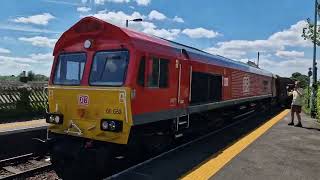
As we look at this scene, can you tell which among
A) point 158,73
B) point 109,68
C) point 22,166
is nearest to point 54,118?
point 109,68

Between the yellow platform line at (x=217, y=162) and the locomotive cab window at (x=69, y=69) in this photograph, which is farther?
the locomotive cab window at (x=69, y=69)

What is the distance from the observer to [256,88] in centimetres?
2152

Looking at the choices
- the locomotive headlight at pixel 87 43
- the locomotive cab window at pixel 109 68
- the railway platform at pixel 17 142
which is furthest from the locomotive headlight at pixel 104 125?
the railway platform at pixel 17 142

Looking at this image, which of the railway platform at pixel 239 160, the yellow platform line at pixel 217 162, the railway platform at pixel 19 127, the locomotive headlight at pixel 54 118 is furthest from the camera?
the railway platform at pixel 19 127

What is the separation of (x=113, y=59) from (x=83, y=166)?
219 centimetres

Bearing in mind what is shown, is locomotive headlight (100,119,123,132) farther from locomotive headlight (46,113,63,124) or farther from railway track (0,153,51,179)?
railway track (0,153,51,179)

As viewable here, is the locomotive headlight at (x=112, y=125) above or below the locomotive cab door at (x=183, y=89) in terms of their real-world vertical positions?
below

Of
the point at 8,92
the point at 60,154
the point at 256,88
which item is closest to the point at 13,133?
the point at 60,154

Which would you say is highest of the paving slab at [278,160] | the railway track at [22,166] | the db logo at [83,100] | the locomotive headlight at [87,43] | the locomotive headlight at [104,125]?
the locomotive headlight at [87,43]

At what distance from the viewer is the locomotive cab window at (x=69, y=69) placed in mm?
→ 8430

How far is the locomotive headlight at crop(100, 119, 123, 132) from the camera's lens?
7539 mm

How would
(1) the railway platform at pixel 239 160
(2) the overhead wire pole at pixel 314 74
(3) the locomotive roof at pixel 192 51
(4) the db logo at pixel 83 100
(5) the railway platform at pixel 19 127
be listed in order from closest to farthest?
1. (1) the railway platform at pixel 239 160
2. (4) the db logo at pixel 83 100
3. (3) the locomotive roof at pixel 192 51
4. (5) the railway platform at pixel 19 127
5. (2) the overhead wire pole at pixel 314 74

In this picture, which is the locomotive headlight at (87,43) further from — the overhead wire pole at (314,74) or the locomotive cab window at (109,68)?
the overhead wire pole at (314,74)

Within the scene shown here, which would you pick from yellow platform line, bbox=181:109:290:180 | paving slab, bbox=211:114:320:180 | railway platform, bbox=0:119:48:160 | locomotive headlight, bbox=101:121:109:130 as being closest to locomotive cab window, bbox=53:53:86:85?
locomotive headlight, bbox=101:121:109:130
